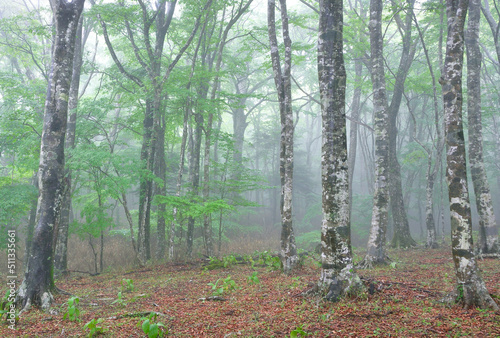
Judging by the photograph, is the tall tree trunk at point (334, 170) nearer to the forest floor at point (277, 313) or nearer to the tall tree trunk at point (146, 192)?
the forest floor at point (277, 313)

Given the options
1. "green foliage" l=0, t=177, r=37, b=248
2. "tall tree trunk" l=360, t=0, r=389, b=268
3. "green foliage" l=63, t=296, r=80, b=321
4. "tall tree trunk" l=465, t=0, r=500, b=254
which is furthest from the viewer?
"green foliage" l=0, t=177, r=37, b=248

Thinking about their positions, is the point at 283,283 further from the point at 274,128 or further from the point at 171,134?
the point at 274,128

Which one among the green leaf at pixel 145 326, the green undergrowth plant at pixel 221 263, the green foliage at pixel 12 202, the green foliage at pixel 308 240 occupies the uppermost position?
the green foliage at pixel 12 202

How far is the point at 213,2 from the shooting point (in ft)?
43.4

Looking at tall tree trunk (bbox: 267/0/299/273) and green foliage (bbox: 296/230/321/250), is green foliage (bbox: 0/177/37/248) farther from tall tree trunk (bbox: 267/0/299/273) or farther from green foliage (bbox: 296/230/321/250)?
green foliage (bbox: 296/230/321/250)

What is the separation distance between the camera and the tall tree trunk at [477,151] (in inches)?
412

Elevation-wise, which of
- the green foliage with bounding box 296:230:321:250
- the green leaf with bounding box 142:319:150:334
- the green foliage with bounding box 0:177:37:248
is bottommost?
the green foliage with bounding box 296:230:321:250

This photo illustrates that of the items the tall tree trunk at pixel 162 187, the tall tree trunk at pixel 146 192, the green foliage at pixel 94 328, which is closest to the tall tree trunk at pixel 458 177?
the green foliage at pixel 94 328

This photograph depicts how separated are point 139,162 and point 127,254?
6981 millimetres

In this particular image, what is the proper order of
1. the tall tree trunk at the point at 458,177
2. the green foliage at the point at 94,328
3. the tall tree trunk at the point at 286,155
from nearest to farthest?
the green foliage at the point at 94,328, the tall tree trunk at the point at 458,177, the tall tree trunk at the point at 286,155

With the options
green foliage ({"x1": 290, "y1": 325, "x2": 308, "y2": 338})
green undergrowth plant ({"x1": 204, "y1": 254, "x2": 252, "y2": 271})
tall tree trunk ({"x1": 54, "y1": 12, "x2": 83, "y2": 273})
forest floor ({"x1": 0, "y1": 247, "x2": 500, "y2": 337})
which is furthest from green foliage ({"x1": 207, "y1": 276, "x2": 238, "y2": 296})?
tall tree trunk ({"x1": 54, "y1": 12, "x2": 83, "y2": 273})

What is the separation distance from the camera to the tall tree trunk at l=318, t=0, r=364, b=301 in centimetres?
528

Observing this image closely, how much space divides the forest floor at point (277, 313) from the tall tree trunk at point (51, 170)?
46cm

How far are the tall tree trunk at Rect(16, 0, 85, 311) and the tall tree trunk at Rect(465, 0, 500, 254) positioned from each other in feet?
39.8
